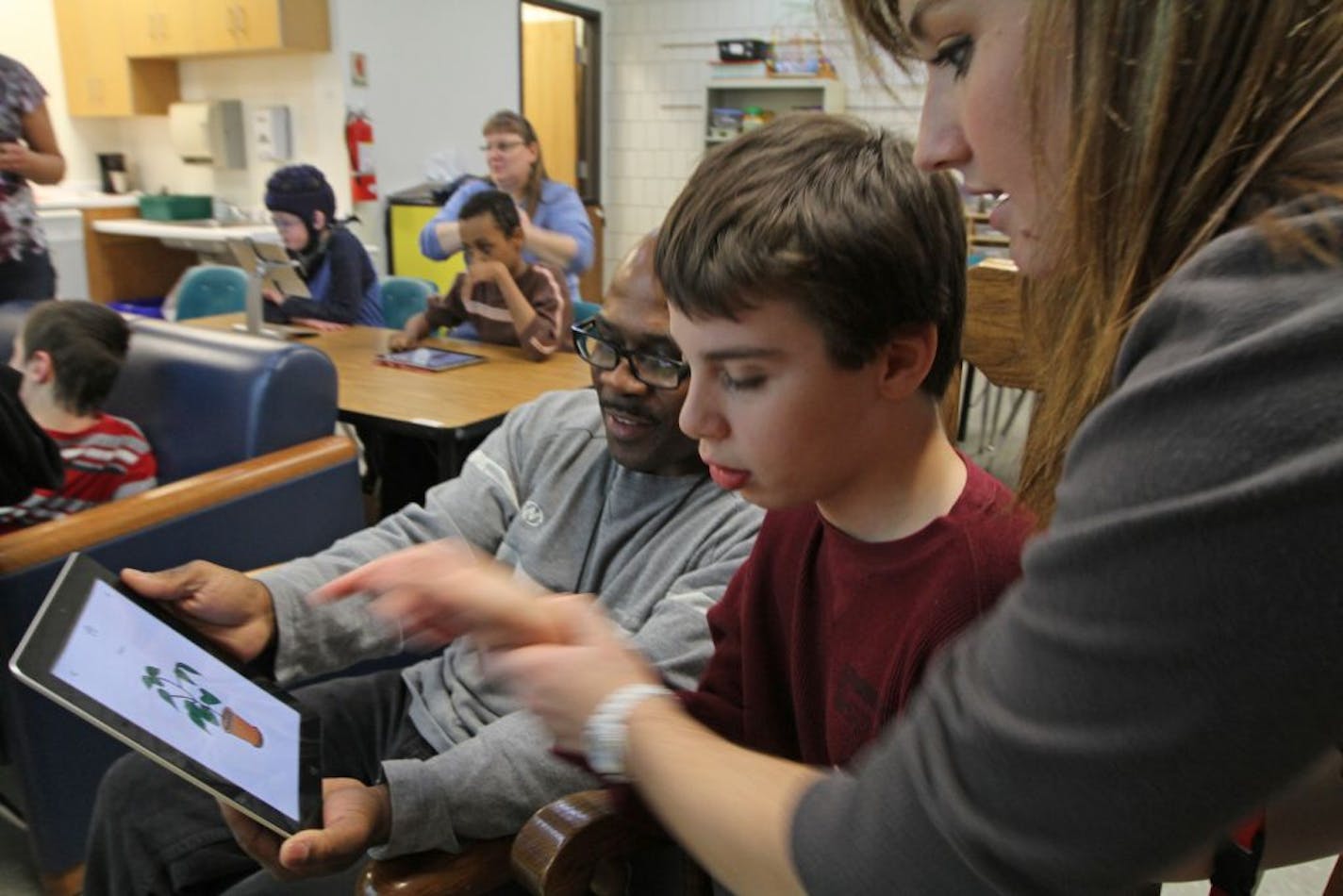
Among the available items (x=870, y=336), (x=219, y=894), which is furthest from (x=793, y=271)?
(x=219, y=894)

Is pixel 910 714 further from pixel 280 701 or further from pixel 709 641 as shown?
pixel 280 701

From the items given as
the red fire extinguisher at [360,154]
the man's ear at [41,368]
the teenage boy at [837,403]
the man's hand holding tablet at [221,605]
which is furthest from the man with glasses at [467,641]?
the red fire extinguisher at [360,154]

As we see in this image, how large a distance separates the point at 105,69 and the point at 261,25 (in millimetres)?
1611

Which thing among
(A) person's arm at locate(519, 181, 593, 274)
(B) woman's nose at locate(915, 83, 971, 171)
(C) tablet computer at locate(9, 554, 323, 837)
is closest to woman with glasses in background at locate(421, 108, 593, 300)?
(A) person's arm at locate(519, 181, 593, 274)

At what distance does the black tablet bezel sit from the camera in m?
2.78

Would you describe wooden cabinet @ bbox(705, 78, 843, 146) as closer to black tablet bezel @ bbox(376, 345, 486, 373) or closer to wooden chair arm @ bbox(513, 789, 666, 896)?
black tablet bezel @ bbox(376, 345, 486, 373)

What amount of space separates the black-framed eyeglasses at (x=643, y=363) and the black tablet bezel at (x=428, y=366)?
1597 millimetres

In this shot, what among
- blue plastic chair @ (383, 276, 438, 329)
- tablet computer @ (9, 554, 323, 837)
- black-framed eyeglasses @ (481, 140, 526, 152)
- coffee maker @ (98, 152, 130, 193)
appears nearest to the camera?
tablet computer @ (9, 554, 323, 837)

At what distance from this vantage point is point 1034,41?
503mm

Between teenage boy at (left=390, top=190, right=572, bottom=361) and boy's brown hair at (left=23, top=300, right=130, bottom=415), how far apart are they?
112 centimetres

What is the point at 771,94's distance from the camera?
7035mm

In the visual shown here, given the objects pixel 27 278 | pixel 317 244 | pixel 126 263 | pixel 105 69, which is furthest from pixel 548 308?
pixel 105 69

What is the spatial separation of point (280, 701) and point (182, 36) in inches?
231

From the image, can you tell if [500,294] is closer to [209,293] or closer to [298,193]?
[298,193]
